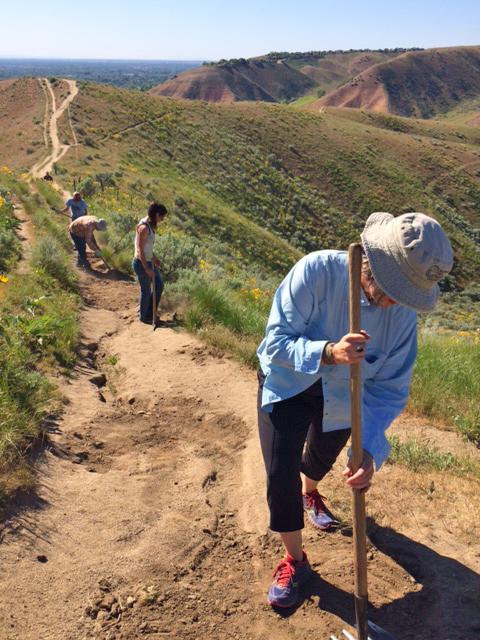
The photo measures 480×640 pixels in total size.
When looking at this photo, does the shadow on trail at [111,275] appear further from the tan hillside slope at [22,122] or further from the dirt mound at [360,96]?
the dirt mound at [360,96]

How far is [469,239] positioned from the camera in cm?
4097

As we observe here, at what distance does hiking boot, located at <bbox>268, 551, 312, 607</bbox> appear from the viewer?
2.70 meters

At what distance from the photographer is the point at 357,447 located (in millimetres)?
2264

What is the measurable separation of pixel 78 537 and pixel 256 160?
41.4m

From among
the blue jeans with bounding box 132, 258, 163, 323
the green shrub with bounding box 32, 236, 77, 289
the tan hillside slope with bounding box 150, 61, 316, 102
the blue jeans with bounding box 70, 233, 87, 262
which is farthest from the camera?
the tan hillside slope with bounding box 150, 61, 316, 102

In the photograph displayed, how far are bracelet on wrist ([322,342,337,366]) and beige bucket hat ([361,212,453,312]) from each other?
12.1 inches

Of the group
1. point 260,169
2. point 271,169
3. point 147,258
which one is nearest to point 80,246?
point 147,258

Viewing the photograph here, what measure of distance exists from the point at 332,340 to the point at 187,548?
1.52m

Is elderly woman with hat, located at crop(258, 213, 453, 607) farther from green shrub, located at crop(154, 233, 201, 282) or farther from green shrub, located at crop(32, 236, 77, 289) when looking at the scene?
green shrub, located at crop(154, 233, 201, 282)

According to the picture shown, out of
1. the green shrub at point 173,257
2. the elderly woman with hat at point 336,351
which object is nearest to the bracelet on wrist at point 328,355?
the elderly woman with hat at point 336,351

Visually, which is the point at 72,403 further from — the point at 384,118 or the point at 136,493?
the point at 384,118

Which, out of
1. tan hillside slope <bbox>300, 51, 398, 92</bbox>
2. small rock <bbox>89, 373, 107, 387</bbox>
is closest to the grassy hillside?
small rock <bbox>89, 373, 107, 387</bbox>

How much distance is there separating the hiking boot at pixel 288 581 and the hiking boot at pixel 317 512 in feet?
1.56

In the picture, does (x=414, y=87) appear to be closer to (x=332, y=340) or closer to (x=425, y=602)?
(x=332, y=340)
